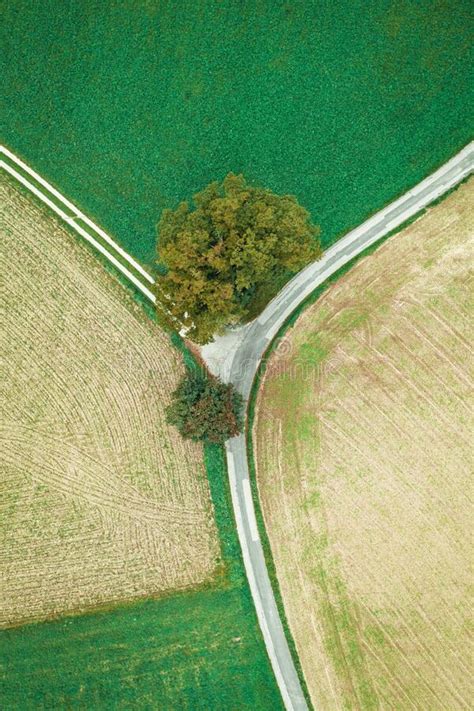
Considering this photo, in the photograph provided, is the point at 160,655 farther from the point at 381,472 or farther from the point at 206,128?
the point at 206,128

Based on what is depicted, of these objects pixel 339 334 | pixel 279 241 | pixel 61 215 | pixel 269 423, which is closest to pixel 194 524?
pixel 269 423

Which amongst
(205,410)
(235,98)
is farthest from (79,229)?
(205,410)

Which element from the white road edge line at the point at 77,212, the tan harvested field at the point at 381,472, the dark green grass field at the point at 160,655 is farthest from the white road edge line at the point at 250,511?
the white road edge line at the point at 77,212

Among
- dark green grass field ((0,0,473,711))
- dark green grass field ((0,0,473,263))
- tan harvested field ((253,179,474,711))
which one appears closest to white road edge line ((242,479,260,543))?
tan harvested field ((253,179,474,711))

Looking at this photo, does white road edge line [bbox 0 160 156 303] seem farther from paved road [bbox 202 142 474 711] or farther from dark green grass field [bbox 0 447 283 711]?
dark green grass field [bbox 0 447 283 711]

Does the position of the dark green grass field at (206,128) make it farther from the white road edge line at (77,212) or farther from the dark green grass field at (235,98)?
the white road edge line at (77,212)
